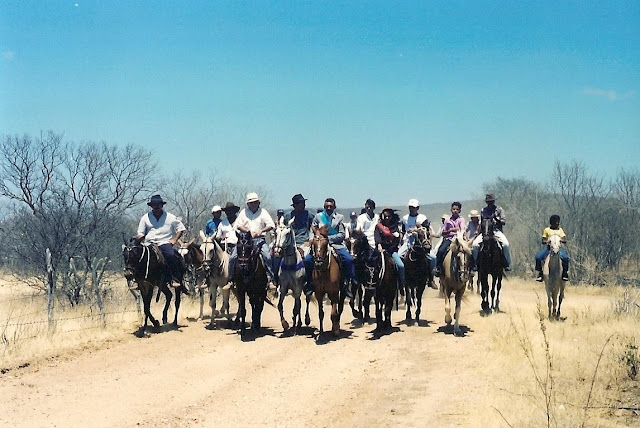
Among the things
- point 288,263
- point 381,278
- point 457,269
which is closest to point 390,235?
point 381,278

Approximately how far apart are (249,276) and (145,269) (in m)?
2.65

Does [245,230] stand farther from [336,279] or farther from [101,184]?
[101,184]

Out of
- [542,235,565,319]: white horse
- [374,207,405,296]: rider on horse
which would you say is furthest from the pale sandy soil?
[542,235,565,319]: white horse

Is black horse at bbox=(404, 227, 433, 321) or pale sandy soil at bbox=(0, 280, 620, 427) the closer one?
pale sandy soil at bbox=(0, 280, 620, 427)

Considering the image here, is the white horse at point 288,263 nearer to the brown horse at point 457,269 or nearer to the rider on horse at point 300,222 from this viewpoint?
the rider on horse at point 300,222

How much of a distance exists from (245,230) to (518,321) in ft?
22.9

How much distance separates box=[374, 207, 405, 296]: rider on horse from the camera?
13711mm

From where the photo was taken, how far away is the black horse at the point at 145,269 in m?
13.9

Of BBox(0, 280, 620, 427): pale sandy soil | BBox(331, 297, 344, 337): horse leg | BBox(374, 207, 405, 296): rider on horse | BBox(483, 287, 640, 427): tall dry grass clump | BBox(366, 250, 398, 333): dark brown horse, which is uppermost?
BBox(374, 207, 405, 296): rider on horse

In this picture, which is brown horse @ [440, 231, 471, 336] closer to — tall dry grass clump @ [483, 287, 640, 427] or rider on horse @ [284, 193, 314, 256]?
tall dry grass clump @ [483, 287, 640, 427]

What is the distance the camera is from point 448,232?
15.6 m

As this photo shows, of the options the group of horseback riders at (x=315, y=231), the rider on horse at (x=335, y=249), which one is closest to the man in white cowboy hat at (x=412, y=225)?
the group of horseback riders at (x=315, y=231)

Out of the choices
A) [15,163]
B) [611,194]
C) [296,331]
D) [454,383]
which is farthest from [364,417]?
A: [611,194]

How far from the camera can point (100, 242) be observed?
938 inches
